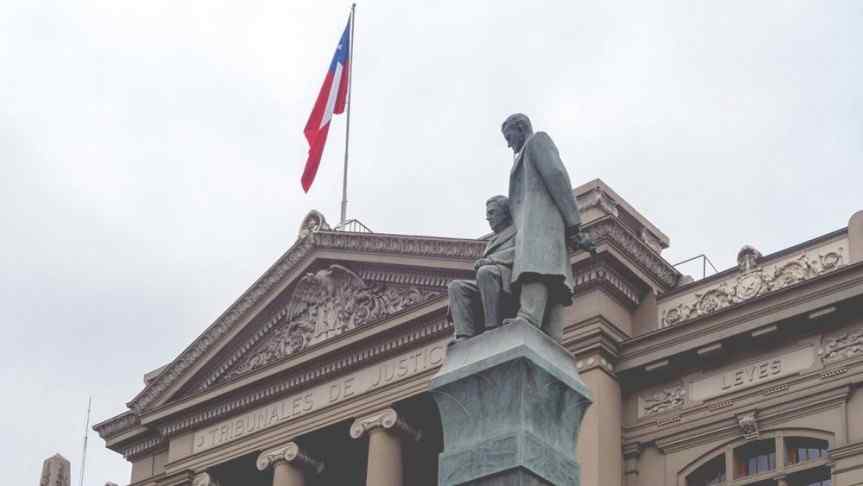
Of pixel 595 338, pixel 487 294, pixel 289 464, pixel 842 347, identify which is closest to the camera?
pixel 487 294

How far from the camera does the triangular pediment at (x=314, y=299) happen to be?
34.6 metres

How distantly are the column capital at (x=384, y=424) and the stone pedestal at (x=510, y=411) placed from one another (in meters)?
21.3

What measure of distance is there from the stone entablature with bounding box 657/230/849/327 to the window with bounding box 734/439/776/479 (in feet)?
7.97

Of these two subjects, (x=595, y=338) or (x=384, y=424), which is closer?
(x=595, y=338)

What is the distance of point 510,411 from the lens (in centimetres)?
1233

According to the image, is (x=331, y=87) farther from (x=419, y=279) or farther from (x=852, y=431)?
(x=852, y=431)

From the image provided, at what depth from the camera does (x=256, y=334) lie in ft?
125

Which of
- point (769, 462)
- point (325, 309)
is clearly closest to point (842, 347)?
point (769, 462)

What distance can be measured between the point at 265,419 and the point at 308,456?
1.48 metres

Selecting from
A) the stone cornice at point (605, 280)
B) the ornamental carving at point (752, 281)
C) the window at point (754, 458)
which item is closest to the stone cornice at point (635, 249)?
the stone cornice at point (605, 280)

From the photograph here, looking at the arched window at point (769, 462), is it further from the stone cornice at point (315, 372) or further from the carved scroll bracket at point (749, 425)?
the stone cornice at point (315, 372)

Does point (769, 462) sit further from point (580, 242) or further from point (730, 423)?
point (580, 242)

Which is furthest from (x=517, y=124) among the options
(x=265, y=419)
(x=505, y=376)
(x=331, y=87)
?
(x=331, y=87)

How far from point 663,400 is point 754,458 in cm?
209
